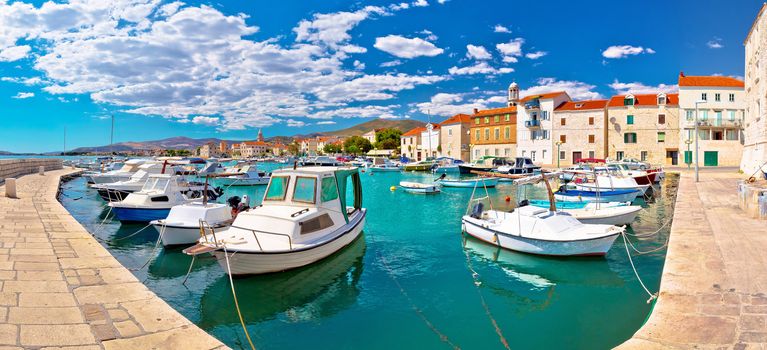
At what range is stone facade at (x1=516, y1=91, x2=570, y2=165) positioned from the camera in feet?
210

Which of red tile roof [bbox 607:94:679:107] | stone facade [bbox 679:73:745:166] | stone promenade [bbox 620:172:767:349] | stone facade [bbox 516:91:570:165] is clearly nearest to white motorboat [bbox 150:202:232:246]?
stone promenade [bbox 620:172:767:349]

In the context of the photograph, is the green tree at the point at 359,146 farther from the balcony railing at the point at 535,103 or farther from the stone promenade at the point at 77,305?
the stone promenade at the point at 77,305

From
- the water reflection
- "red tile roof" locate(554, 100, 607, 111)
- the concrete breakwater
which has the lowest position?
the water reflection

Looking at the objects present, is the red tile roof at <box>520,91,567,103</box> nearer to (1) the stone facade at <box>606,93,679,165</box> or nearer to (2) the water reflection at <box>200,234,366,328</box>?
(1) the stone facade at <box>606,93,679,165</box>

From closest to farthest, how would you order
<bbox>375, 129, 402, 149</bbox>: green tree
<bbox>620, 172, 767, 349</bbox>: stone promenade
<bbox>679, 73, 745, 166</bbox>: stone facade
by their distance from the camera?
1. <bbox>620, 172, 767, 349</bbox>: stone promenade
2. <bbox>679, 73, 745, 166</bbox>: stone facade
3. <bbox>375, 129, 402, 149</bbox>: green tree

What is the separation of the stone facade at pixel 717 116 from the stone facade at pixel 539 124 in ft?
53.2

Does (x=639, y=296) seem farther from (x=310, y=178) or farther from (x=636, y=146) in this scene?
(x=636, y=146)

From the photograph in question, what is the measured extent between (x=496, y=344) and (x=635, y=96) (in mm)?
62966

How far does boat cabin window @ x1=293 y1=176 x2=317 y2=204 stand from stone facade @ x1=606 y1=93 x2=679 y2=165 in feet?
195

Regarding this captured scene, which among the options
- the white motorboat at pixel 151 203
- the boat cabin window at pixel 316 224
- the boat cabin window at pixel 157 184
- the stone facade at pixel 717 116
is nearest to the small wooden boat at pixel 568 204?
the boat cabin window at pixel 316 224

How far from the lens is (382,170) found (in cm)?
6806

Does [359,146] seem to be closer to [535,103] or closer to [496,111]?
[496,111]

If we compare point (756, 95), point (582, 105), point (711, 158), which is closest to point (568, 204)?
point (756, 95)

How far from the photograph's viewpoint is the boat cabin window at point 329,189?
1338 cm
